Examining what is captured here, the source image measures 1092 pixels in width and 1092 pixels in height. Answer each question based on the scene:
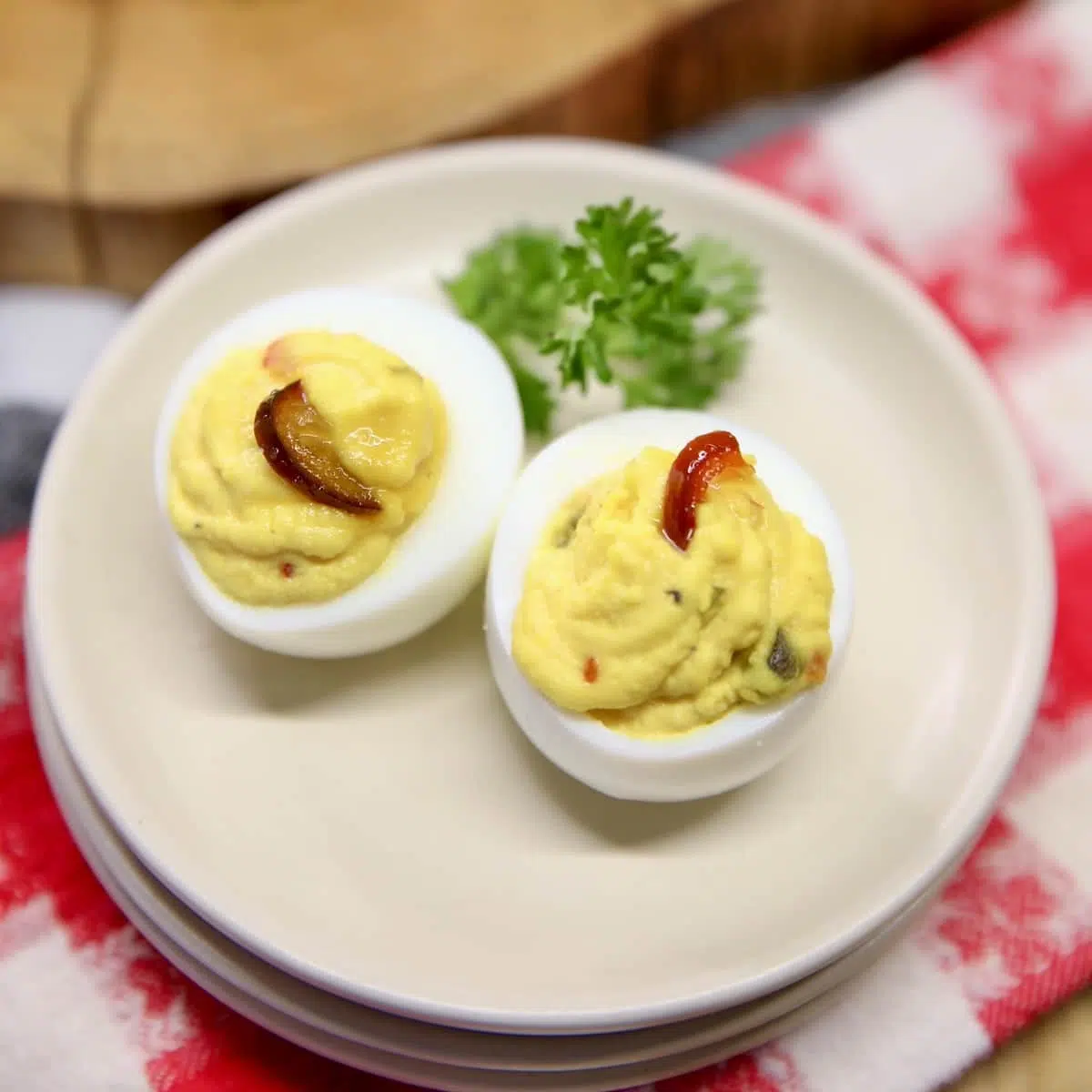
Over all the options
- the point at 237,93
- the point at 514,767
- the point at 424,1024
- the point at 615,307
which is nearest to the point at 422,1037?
the point at 424,1024

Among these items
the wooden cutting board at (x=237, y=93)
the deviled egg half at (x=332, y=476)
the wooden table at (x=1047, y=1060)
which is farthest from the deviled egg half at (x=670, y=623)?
the wooden cutting board at (x=237, y=93)

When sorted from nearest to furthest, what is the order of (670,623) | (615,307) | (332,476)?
(670,623) < (332,476) < (615,307)

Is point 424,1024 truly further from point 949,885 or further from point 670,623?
point 949,885

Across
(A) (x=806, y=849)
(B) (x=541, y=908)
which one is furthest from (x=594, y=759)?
(A) (x=806, y=849)

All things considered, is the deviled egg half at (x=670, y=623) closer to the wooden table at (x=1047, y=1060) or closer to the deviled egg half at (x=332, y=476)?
the deviled egg half at (x=332, y=476)

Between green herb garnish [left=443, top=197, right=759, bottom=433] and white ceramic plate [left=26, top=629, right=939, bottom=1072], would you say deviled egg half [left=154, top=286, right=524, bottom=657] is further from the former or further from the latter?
white ceramic plate [left=26, top=629, right=939, bottom=1072]

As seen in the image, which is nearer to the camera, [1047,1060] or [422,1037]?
[422,1037]

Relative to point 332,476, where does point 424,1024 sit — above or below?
below

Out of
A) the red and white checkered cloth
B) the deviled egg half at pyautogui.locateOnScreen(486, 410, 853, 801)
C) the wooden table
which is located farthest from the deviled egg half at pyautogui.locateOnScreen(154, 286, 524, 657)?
the wooden table
